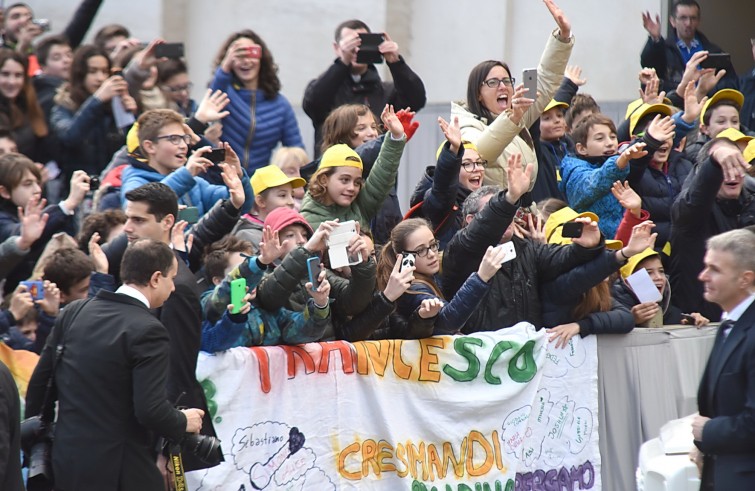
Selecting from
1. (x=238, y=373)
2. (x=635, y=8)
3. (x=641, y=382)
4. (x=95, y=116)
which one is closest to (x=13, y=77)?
(x=95, y=116)

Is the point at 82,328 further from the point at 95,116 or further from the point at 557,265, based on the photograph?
the point at 95,116

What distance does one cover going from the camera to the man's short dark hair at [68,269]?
24.9 feet

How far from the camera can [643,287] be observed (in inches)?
360

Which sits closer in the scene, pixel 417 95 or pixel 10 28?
pixel 417 95

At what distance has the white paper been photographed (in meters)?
9.12

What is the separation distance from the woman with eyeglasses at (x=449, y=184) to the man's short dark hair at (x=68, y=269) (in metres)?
2.47

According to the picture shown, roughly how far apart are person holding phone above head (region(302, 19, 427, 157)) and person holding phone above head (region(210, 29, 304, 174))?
29 cm

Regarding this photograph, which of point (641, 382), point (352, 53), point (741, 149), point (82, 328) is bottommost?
point (641, 382)

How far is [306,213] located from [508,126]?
5.17 feet

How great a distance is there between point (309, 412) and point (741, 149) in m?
5.00

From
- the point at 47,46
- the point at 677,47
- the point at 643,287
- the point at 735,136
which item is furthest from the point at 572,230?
the point at 47,46

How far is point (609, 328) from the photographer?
8.87 m

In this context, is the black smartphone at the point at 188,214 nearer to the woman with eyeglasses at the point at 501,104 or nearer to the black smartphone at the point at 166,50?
the woman with eyeglasses at the point at 501,104

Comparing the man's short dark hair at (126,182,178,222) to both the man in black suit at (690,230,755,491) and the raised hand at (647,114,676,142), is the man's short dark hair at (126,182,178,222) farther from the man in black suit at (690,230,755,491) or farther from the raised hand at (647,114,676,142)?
the raised hand at (647,114,676,142)
